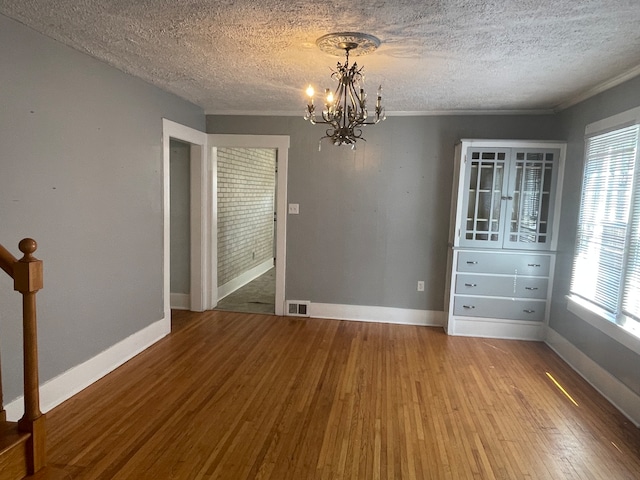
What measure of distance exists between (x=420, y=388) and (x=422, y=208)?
2.01m

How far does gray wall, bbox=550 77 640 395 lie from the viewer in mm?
2783

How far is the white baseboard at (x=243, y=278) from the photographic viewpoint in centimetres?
539

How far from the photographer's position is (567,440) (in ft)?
7.97

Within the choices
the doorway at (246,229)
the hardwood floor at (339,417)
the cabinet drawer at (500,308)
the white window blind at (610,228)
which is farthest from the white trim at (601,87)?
the doorway at (246,229)

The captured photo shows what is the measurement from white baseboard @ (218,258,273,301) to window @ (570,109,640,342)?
3904 millimetres

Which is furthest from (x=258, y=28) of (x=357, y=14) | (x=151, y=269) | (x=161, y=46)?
(x=151, y=269)

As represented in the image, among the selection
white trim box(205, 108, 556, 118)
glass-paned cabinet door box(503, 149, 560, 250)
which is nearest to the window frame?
glass-paned cabinet door box(503, 149, 560, 250)

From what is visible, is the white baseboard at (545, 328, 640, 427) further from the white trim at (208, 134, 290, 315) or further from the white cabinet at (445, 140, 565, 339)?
the white trim at (208, 134, 290, 315)

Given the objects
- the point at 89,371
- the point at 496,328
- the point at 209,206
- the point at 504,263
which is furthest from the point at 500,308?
the point at 89,371

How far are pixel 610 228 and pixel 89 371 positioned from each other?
3897 mm

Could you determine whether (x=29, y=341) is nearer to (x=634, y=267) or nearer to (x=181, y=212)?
(x=181, y=212)

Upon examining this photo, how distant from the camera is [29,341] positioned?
1865 millimetres

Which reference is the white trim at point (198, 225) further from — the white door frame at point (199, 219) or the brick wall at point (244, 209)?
the brick wall at point (244, 209)

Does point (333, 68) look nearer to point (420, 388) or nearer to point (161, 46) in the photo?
point (161, 46)
